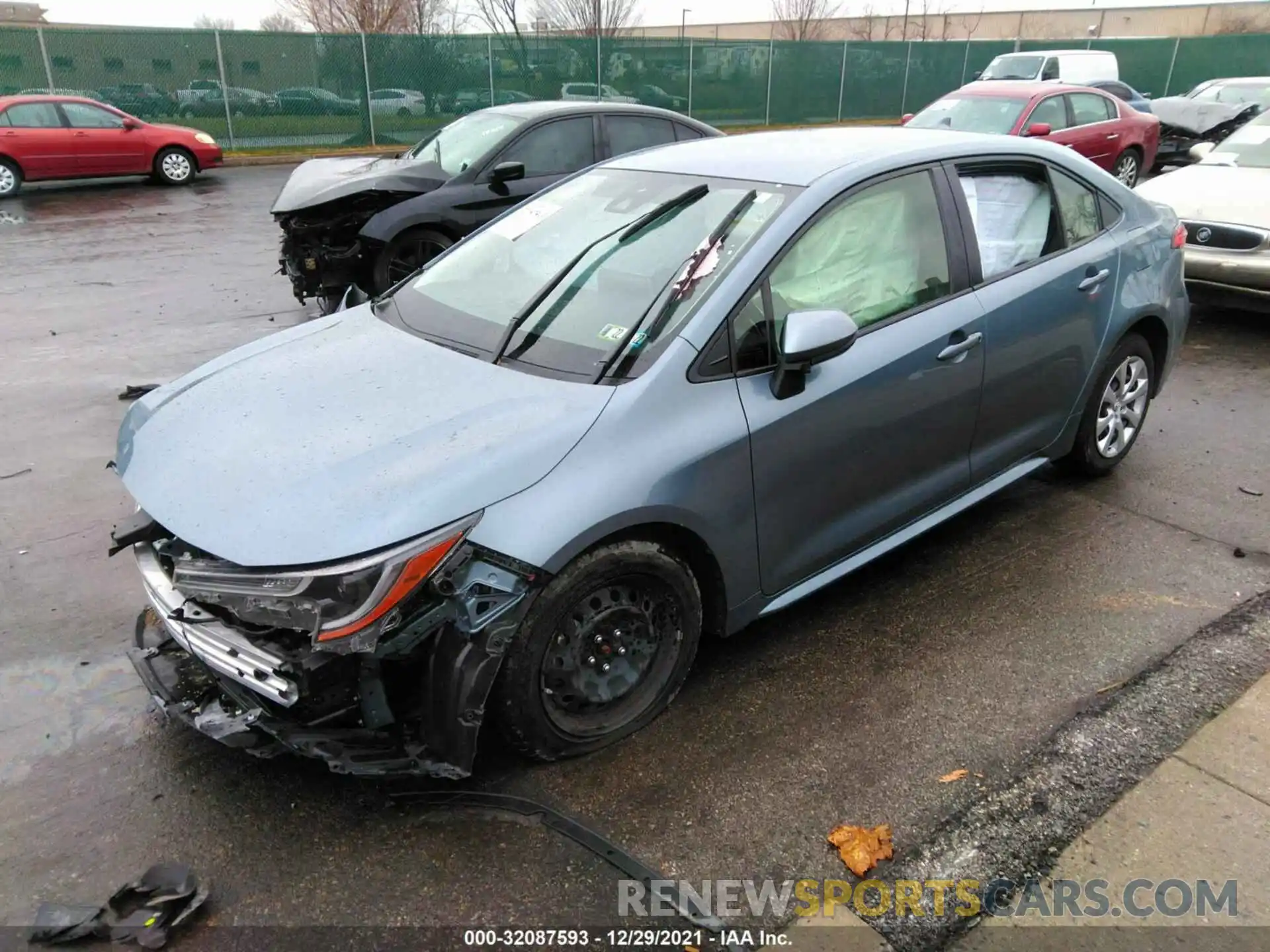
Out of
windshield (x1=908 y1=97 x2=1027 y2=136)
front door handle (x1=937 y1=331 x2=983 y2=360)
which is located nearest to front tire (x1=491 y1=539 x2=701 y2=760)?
front door handle (x1=937 y1=331 x2=983 y2=360)

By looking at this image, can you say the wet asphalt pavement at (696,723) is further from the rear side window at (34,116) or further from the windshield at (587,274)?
the rear side window at (34,116)

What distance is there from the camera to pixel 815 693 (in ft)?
10.5

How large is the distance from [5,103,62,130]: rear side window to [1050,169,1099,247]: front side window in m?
16.1

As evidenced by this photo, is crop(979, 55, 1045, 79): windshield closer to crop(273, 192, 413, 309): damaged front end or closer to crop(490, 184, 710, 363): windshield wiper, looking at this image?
crop(273, 192, 413, 309): damaged front end

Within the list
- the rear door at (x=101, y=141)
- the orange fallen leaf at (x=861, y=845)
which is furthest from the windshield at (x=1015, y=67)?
the orange fallen leaf at (x=861, y=845)

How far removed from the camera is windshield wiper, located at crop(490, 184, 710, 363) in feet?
10.5

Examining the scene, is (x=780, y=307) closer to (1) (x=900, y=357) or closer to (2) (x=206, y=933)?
(1) (x=900, y=357)

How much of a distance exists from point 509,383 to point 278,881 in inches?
61.6

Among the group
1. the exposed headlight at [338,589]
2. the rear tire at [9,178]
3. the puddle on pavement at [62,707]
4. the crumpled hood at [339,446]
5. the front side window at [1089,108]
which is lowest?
the puddle on pavement at [62,707]

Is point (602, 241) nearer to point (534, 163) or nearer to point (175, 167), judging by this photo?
point (534, 163)

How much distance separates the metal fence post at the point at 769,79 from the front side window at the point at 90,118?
18121mm

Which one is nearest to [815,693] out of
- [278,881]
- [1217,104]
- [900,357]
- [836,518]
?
[836,518]

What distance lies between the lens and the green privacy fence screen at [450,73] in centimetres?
1942

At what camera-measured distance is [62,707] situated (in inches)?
124
